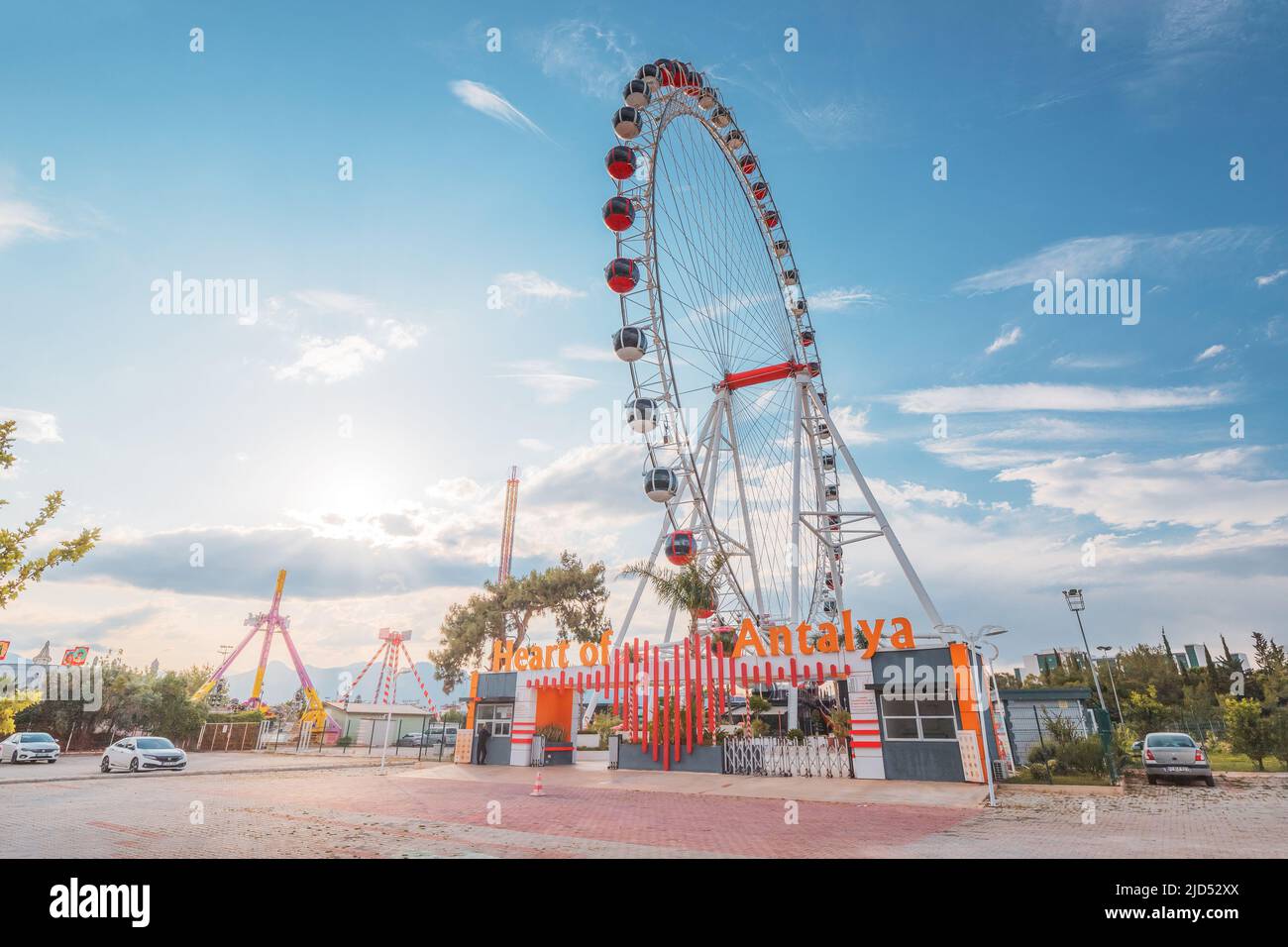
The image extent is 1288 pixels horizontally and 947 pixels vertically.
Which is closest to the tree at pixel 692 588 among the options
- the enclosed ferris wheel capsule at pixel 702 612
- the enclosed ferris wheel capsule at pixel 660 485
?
the enclosed ferris wheel capsule at pixel 702 612

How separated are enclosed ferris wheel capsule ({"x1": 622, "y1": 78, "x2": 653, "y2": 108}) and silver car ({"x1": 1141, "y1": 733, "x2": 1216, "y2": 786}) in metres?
29.1

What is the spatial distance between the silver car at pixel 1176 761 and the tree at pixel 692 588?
1626 centimetres

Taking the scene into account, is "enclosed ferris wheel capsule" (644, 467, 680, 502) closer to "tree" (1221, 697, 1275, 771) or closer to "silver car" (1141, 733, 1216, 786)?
"silver car" (1141, 733, 1216, 786)

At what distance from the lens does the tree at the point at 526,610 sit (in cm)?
5266

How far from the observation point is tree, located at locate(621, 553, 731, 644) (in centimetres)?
3016

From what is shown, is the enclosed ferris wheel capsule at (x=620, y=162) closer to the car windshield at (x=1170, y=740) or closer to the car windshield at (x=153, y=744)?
the car windshield at (x=1170, y=740)

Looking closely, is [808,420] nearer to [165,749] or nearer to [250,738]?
[165,749]

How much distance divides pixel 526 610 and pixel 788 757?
111ft

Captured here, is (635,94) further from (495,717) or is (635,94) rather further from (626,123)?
(495,717)

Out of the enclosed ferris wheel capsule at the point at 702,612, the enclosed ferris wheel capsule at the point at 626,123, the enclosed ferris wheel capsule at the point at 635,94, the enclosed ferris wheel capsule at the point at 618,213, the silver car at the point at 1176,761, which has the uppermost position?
the enclosed ferris wheel capsule at the point at 635,94
